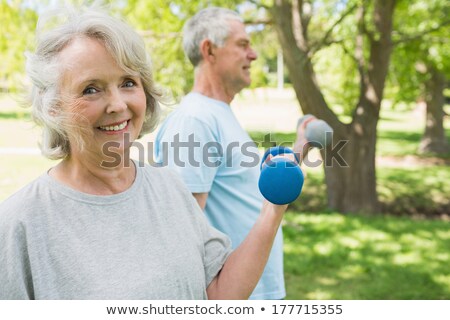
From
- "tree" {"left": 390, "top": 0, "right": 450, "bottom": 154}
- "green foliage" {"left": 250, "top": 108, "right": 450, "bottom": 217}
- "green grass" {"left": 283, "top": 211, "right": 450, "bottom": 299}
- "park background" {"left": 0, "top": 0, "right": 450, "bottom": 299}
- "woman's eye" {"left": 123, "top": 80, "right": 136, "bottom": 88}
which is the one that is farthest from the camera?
"tree" {"left": 390, "top": 0, "right": 450, "bottom": 154}

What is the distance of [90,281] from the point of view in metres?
1.40

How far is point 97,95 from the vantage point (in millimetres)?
1508

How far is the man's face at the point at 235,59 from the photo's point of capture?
2717 mm

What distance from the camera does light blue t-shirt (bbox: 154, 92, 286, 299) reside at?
2373mm

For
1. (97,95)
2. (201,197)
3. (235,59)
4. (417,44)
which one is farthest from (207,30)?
(417,44)

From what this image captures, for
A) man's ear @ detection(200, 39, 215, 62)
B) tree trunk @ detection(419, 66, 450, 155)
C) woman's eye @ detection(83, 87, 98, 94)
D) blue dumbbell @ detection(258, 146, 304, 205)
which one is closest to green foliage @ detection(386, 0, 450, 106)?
tree trunk @ detection(419, 66, 450, 155)

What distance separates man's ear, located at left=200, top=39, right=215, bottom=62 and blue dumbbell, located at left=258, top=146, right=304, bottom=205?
47.6 inches

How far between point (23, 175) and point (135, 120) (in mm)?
8478

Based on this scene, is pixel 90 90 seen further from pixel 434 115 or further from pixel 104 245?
pixel 434 115

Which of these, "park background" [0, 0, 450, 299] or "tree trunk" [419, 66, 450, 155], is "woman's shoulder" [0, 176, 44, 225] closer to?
"park background" [0, 0, 450, 299]

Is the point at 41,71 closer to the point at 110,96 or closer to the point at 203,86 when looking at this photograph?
the point at 110,96

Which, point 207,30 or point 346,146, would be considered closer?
point 207,30

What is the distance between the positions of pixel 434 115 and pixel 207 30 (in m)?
12.9

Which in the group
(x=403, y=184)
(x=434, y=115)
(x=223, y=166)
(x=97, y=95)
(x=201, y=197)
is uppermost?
(x=97, y=95)
